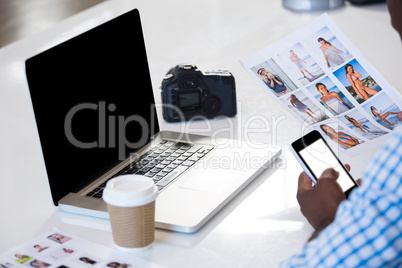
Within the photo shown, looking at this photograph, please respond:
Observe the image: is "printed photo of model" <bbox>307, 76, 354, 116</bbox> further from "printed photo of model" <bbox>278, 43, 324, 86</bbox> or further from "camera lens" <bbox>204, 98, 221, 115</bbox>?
"camera lens" <bbox>204, 98, 221, 115</bbox>

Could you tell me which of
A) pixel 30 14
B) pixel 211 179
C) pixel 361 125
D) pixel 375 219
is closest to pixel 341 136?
pixel 361 125

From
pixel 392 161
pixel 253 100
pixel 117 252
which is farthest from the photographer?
pixel 253 100

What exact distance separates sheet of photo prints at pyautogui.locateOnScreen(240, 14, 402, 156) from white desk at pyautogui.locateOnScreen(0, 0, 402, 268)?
65 mm

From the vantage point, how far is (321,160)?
970mm

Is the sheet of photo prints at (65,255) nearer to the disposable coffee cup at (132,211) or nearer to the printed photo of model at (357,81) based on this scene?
the disposable coffee cup at (132,211)

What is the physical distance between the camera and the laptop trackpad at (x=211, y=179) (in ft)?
3.49

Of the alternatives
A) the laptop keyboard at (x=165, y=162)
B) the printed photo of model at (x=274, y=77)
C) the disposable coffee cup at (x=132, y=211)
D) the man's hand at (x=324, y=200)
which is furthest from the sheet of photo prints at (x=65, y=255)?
the printed photo of model at (x=274, y=77)

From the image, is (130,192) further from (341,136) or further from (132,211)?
(341,136)

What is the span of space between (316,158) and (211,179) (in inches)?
8.1

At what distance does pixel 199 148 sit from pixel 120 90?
19 centimetres

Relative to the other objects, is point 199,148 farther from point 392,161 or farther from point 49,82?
point 392,161

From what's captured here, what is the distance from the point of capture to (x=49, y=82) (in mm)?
1016

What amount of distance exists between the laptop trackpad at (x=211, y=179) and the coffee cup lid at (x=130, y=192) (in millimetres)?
168

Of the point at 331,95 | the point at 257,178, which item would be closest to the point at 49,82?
the point at 257,178
